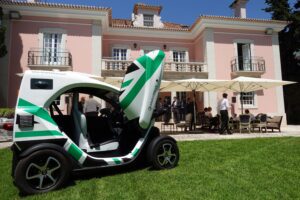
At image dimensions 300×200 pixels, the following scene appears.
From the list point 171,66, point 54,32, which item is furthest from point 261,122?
point 54,32

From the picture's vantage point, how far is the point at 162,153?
4.57 metres

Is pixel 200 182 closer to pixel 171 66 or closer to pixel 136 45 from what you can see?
pixel 171 66

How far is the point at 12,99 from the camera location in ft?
49.6

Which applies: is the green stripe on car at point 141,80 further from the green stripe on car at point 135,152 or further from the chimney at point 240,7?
the chimney at point 240,7

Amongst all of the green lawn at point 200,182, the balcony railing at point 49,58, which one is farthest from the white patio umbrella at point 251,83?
the balcony railing at point 49,58

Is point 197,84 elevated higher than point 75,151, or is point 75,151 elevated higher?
point 197,84

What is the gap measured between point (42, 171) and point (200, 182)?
2327 millimetres

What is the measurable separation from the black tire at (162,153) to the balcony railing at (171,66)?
12.8 m

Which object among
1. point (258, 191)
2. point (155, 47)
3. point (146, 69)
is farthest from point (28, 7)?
point (258, 191)

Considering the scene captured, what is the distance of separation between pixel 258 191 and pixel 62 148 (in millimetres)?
2806

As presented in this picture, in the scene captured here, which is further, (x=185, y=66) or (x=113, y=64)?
(x=185, y=66)

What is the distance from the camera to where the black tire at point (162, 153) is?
14.4 ft

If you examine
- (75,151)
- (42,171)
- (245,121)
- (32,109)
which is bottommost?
(42,171)

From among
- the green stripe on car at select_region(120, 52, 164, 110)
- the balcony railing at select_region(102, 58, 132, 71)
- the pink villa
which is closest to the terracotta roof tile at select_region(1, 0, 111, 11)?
the pink villa
